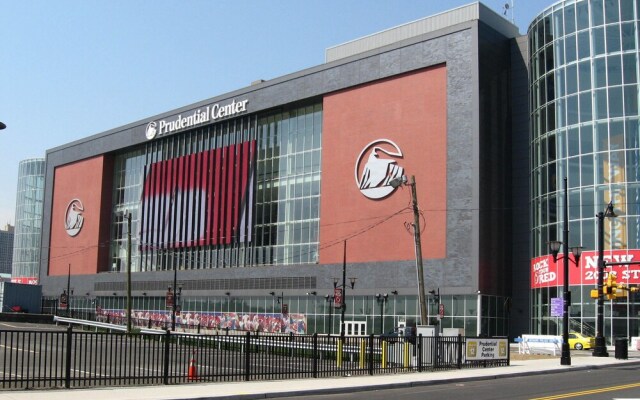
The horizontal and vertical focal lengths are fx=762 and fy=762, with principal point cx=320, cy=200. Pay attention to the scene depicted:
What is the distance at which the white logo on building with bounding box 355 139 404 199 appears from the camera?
226ft

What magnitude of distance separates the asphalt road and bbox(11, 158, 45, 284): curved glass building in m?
145

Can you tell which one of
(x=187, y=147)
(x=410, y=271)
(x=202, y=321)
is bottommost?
(x=202, y=321)

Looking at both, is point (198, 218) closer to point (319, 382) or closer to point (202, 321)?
point (202, 321)

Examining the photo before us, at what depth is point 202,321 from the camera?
88438 millimetres

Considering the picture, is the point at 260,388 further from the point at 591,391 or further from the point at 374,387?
the point at 591,391

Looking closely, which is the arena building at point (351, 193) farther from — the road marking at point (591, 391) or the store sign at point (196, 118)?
the road marking at point (591, 391)

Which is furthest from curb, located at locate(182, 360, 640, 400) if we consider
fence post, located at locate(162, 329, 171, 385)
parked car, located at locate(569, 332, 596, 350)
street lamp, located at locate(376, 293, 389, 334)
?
street lamp, located at locate(376, 293, 389, 334)

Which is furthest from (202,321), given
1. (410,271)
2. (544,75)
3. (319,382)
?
(319,382)

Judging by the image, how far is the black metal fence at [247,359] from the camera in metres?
21.3

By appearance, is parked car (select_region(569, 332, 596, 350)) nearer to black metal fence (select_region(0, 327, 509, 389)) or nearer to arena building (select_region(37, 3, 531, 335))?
arena building (select_region(37, 3, 531, 335))

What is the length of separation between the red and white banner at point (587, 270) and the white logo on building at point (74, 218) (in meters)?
70.0

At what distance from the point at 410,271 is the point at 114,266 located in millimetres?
52576

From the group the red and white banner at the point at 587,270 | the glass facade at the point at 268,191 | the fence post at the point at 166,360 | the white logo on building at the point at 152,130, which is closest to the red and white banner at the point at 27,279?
the glass facade at the point at 268,191

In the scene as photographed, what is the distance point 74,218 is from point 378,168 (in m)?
58.1
